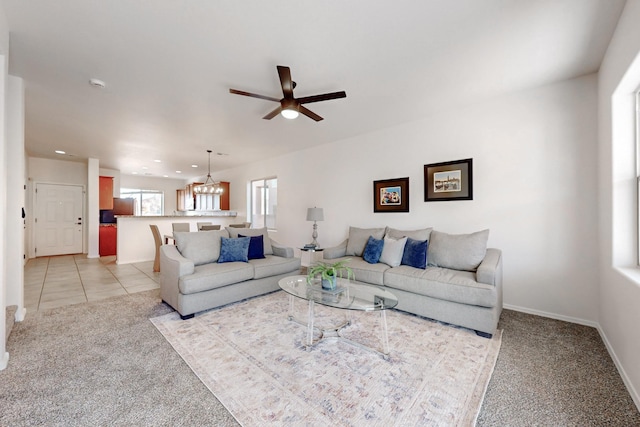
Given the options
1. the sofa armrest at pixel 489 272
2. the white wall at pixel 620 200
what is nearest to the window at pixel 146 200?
the sofa armrest at pixel 489 272

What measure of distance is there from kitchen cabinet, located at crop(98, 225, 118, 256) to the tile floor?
2.45 ft

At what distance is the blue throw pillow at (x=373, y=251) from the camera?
3.58m

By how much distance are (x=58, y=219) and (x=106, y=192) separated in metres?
1.27

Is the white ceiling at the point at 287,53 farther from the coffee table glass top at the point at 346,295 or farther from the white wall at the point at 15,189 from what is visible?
the coffee table glass top at the point at 346,295

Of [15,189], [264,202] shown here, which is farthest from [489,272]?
[264,202]

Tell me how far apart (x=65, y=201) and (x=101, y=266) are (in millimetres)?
2984

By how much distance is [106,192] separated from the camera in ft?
25.6

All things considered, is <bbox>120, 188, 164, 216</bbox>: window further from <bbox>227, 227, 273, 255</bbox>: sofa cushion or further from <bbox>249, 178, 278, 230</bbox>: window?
<bbox>227, 227, 273, 255</bbox>: sofa cushion

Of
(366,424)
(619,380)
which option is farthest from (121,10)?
(619,380)

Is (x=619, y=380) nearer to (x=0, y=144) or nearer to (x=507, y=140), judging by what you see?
(x=507, y=140)

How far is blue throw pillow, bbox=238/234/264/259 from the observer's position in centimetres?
396

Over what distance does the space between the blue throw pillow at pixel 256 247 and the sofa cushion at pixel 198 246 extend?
457 millimetres

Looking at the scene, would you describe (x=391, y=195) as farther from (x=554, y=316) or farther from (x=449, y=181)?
(x=554, y=316)

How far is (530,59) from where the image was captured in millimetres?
2477
